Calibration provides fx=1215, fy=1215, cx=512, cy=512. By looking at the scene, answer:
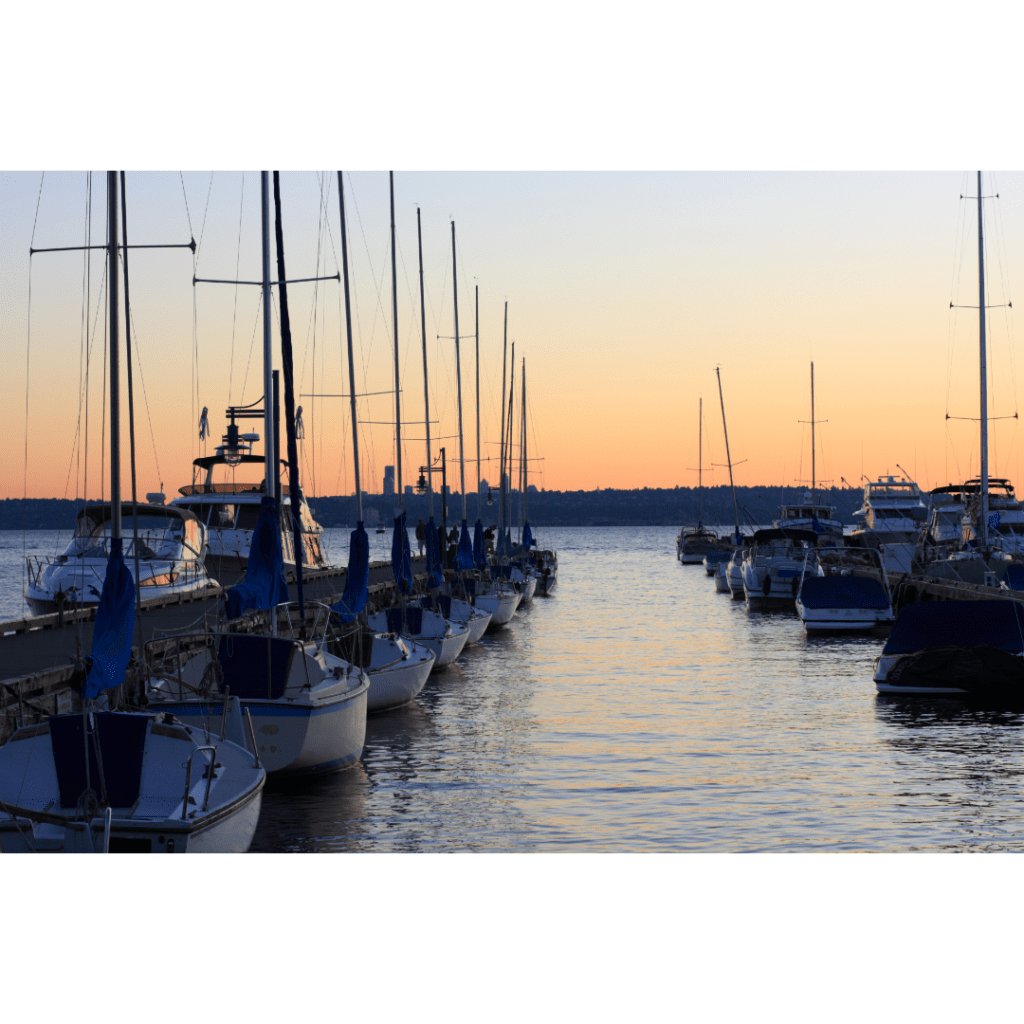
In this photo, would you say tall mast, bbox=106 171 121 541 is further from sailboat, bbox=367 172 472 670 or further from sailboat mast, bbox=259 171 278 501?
sailboat, bbox=367 172 472 670

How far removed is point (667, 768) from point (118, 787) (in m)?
7.82

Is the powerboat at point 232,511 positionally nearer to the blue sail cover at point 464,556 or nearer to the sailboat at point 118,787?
the blue sail cover at point 464,556

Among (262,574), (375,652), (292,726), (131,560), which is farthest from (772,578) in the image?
(292,726)

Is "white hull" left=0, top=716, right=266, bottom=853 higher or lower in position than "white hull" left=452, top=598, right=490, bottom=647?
higher

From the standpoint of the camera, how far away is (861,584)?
32938 mm

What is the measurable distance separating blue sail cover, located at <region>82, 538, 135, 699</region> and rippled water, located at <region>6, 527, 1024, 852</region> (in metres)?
2.45

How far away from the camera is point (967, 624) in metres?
20.7

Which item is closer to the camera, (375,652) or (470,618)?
(375,652)

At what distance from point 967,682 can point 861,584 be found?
13228 millimetres

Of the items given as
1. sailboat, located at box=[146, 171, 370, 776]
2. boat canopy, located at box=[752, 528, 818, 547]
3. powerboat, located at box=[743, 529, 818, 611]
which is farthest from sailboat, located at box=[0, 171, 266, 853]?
boat canopy, located at box=[752, 528, 818, 547]

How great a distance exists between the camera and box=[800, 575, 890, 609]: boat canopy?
32.2 m

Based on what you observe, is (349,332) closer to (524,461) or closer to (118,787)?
(118,787)
